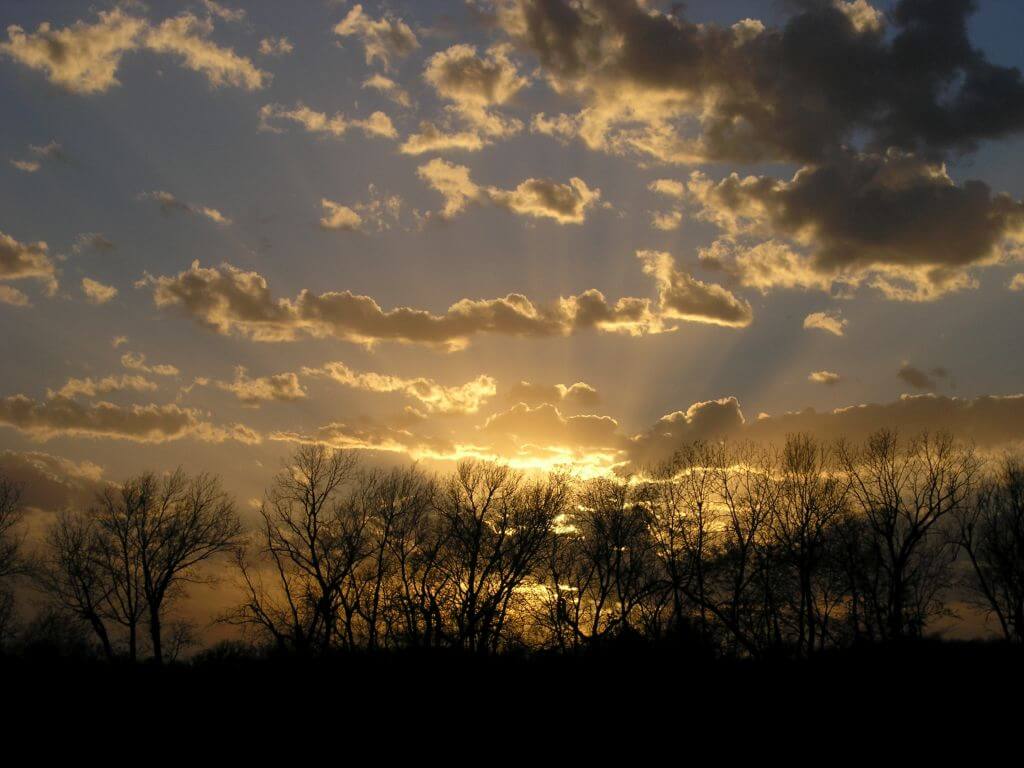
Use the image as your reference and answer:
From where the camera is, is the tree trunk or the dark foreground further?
the tree trunk

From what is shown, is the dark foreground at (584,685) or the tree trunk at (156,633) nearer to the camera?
the dark foreground at (584,685)

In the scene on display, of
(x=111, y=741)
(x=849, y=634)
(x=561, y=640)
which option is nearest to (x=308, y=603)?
(x=561, y=640)

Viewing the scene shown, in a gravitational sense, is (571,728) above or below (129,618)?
below

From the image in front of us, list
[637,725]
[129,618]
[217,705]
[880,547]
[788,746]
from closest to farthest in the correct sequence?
1. [788,746]
2. [637,725]
3. [217,705]
4. [880,547]
5. [129,618]

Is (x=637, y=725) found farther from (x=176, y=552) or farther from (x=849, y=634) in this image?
(x=176, y=552)

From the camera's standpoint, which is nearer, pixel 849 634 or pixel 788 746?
pixel 788 746

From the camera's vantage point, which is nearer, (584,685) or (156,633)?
(584,685)

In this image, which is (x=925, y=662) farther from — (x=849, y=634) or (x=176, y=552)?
(x=176, y=552)

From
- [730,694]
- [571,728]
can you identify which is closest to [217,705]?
[571,728]

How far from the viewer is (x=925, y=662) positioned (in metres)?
35.0

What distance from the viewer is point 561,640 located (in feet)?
169

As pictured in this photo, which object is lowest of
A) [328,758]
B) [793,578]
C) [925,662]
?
[328,758]

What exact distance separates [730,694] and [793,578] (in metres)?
20.8

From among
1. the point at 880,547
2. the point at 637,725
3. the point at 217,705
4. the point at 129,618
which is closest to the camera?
the point at 637,725
